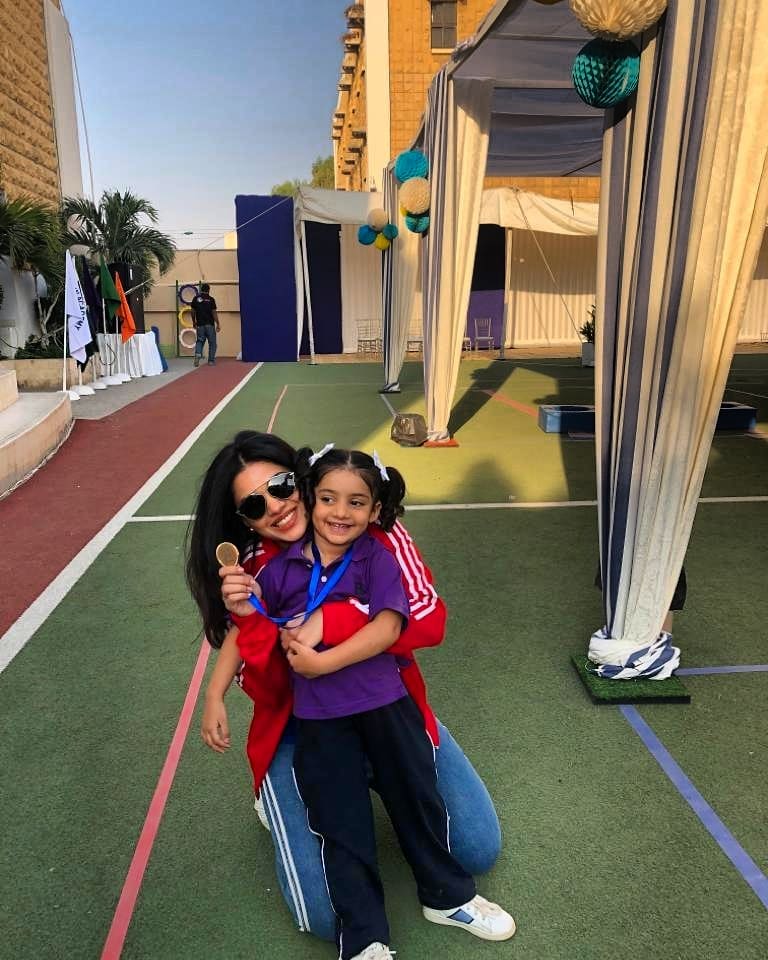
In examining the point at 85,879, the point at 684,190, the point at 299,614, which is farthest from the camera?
the point at 684,190

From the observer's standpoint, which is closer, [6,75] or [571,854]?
[571,854]

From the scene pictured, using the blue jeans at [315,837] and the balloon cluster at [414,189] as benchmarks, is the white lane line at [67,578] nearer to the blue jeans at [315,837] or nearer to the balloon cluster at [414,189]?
the blue jeans at [315,837]

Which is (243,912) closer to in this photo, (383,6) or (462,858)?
(462,858)

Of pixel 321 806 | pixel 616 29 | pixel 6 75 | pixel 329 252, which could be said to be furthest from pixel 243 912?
pixel 329 252

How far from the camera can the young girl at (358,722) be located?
1730 millimetres

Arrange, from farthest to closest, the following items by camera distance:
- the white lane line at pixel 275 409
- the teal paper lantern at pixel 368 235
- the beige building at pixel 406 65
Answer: the beige building at pixel 406 65 < the teal paper lantern at pixel 368 235 < the white lane line at pixel 275 409

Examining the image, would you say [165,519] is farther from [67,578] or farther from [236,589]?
[236,589]

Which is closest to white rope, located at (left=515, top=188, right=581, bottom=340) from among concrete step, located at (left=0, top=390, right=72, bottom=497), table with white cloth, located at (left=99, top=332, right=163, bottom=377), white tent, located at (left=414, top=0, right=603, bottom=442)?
white tent, located at (left=414, top=0, right=603, bottom=442)

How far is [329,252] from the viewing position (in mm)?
19547

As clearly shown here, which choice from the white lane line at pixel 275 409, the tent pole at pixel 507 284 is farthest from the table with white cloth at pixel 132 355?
the tent pole at pixel 507 284

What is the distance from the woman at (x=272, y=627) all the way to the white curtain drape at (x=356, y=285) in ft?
60.4

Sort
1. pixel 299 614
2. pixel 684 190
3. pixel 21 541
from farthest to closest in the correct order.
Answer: pixel 21 541
pixel 684 190
pixel 299 614

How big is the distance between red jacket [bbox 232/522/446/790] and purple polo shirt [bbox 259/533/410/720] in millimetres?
47

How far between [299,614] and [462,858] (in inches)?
34.5
